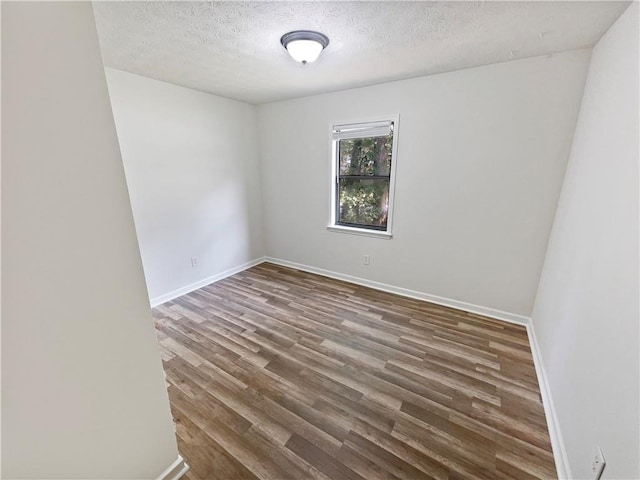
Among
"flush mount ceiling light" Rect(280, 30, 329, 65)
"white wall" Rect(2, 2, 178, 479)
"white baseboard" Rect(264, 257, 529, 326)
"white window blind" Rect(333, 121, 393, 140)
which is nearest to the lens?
"white wall" Rect(2, 2, 178, 479)

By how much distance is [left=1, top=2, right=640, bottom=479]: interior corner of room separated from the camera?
0.77 meters

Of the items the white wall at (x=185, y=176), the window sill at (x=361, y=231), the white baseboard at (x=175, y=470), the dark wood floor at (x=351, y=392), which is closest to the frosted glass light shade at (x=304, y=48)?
the white wall at (x=185, y=176)

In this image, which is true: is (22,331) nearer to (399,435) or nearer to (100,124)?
(100,124)

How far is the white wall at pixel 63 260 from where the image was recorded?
0.71m

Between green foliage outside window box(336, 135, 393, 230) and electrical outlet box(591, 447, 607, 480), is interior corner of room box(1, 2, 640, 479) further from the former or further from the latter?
green foliage outside window box(336, 135, 393, 230)

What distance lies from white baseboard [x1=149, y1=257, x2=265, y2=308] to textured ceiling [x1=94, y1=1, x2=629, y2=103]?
89.1 inches

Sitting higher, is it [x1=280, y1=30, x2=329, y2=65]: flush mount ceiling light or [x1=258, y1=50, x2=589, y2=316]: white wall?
[x1=280, y1=30, x2=329, y2=65]: flush mount ceiling light

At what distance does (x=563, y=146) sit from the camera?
2.08 meters

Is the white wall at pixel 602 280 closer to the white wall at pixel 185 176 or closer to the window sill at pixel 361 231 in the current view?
the window sill at pixel 361 231

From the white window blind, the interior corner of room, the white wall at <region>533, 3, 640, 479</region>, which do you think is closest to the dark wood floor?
the interior corner of room

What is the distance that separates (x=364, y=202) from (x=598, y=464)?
2.71 metres

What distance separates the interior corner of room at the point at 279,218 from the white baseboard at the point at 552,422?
0.7 inches

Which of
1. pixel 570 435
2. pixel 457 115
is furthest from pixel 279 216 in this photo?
pixel 570 435

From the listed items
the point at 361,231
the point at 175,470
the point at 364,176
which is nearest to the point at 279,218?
the point at 361,231
